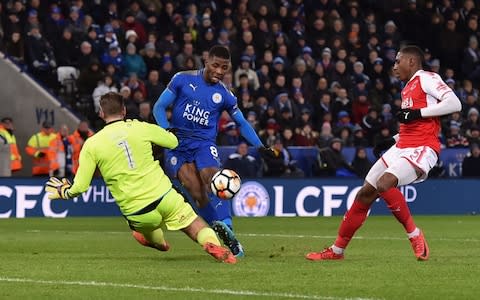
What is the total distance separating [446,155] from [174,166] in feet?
50.1

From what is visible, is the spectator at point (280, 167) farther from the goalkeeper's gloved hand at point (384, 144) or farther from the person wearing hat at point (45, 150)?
the goalkeeper's gloved hand at point (384, 144)

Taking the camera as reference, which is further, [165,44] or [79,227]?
[165,44]

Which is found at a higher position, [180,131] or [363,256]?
[180,131]

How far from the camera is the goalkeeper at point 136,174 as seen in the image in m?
11.8

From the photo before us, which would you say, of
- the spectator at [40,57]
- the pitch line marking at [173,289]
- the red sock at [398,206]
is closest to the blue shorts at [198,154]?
the red sock at [398,206]

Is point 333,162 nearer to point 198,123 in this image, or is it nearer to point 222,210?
point 198,123

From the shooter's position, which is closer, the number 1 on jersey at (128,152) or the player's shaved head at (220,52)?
the number 1 on jersey at (128,152)

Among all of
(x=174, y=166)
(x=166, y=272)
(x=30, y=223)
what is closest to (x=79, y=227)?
(x=30, y=223)

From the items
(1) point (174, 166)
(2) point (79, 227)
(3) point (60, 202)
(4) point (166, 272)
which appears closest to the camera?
(4) point (166, 272)

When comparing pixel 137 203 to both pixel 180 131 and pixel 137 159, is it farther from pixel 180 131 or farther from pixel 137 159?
pixel 180 131

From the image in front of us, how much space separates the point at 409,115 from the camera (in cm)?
1239

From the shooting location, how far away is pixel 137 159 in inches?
468

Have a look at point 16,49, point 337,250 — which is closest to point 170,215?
point 337,250

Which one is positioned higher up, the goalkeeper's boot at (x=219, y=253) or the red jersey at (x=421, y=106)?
the red jersey at (x=421, y=106)
